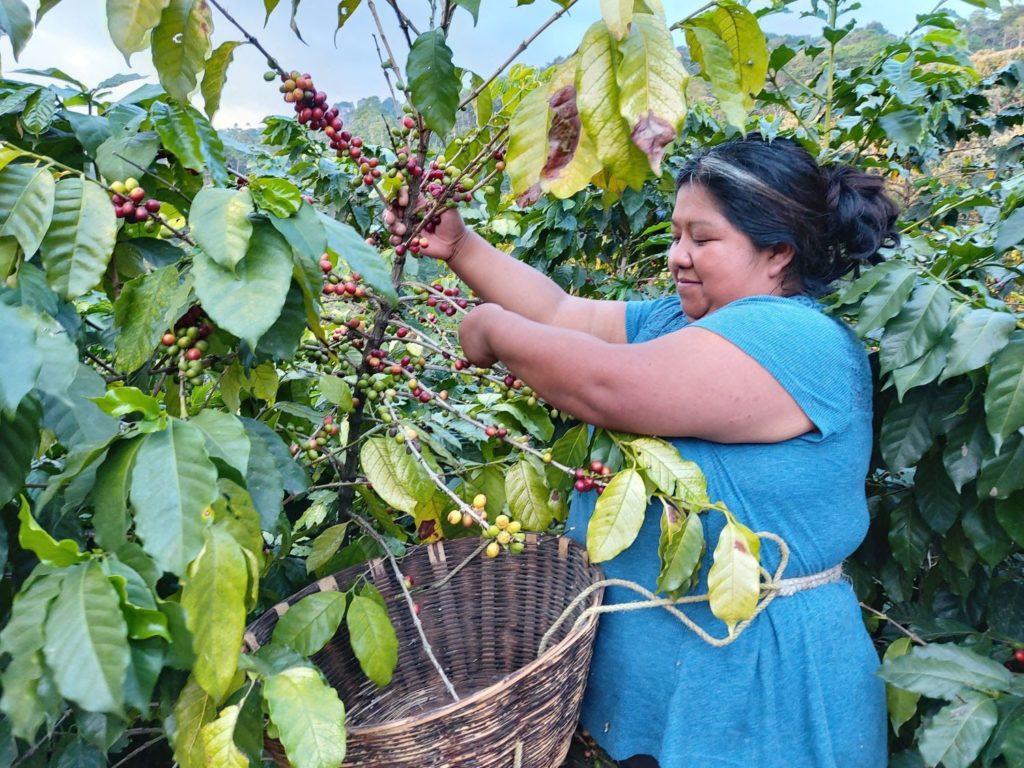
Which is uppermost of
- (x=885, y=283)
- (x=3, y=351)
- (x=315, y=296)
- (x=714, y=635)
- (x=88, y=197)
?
(x=88, y=197)

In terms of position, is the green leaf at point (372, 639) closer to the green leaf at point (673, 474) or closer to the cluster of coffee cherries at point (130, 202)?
the green leaf at point (673, 474)

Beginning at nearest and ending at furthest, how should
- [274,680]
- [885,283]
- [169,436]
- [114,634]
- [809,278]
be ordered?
[114,634]
[169,436]
[274,680]
[885,283]
[809,278]

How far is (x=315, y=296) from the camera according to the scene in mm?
895

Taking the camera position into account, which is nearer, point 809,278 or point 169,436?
point 169,436

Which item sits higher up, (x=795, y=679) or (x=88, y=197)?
(x=88, y=197)

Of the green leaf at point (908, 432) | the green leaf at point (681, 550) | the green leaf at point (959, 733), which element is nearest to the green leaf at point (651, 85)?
the green leaf at point (681, 550)

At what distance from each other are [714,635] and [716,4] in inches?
38.0

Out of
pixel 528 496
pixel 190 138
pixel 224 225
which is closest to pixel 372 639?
pixel 528 496

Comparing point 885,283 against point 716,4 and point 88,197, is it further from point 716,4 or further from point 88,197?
point 88,197

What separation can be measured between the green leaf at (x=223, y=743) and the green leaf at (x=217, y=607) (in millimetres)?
99

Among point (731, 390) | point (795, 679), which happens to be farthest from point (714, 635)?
point (731, 390)

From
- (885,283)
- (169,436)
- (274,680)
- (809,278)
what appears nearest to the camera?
(169,436)

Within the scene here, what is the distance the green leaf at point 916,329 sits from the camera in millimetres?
1301

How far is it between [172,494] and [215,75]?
0.75m
